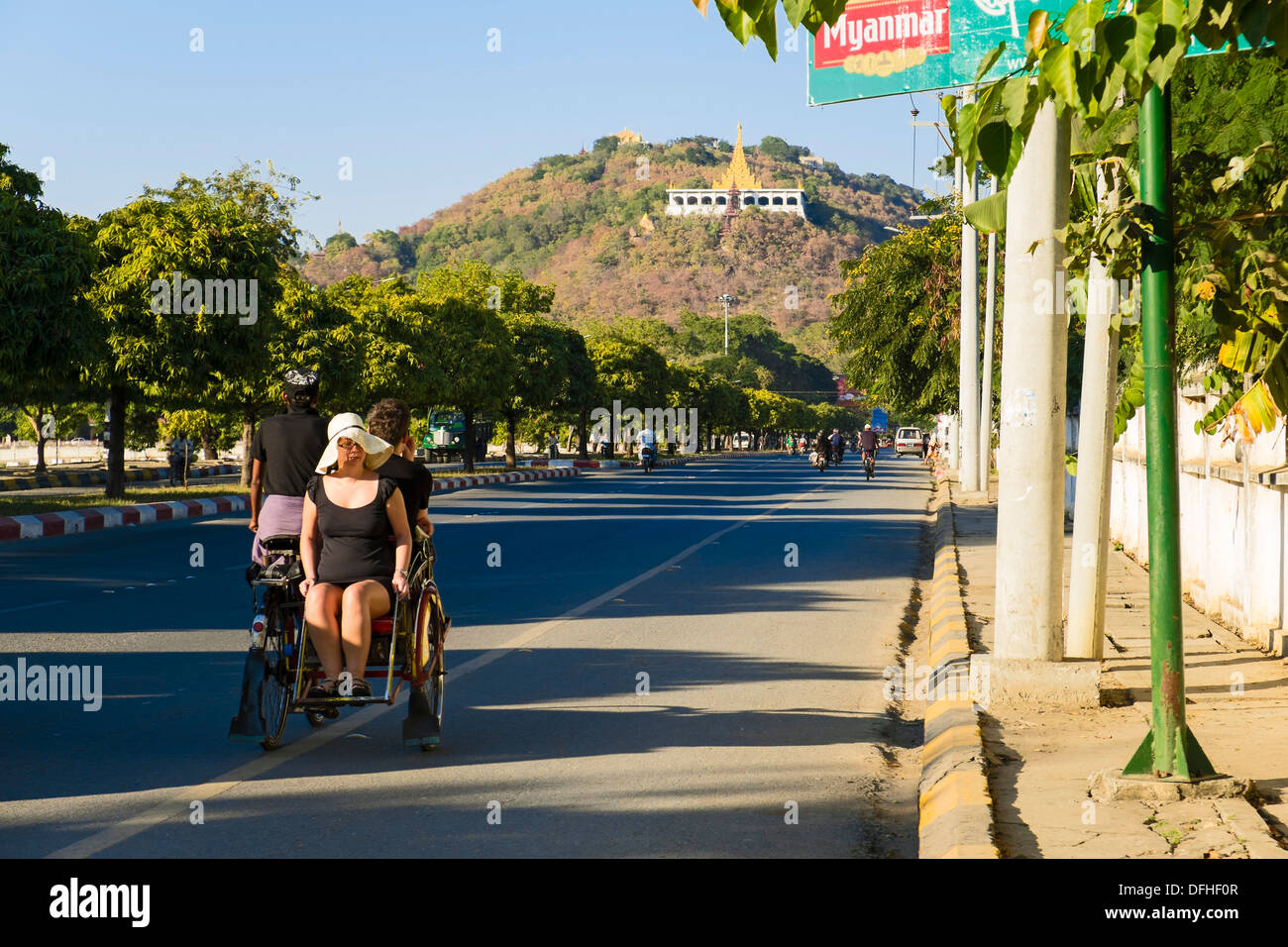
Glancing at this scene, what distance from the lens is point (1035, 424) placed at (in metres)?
8.51

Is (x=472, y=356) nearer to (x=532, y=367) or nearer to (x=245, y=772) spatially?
(x=532, y=367)

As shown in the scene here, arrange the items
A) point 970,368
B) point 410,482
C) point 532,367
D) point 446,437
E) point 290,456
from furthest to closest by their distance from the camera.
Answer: point 446,437 → point 532,367 → point 970,368 → point 290,456 → point 410,482

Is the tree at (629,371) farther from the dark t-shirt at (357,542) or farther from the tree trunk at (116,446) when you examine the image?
the dark t-shirt at (357,542)

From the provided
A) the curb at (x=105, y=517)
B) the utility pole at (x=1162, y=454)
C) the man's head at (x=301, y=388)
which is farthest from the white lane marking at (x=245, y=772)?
the curb at (x=105, y=517)

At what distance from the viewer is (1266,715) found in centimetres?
770

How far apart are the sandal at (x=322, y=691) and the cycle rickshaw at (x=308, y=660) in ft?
0.07

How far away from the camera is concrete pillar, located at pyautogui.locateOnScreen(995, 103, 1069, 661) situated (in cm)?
842

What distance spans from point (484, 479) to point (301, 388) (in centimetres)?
3702

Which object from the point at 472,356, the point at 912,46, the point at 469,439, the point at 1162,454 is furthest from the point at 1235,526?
the point at 469,439

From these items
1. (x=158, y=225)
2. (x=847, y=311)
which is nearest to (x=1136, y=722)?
(x=158, y=225)

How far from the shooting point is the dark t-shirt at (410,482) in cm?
769
